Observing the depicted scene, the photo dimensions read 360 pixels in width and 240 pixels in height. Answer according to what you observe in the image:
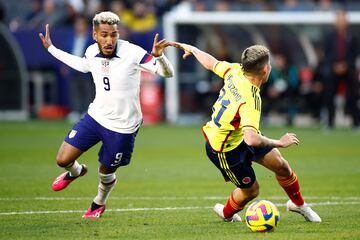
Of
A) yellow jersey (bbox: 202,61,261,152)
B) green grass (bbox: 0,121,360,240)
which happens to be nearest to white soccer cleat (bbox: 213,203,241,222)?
green grass (bbox: 0,121,360,240)

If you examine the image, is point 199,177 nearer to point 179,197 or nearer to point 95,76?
point 179,197

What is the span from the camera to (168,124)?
2894 centimetres

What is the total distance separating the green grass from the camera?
386 inches

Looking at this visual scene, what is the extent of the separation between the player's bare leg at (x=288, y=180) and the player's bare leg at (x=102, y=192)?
1.81 m

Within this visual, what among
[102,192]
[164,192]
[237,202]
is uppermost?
[237,202]

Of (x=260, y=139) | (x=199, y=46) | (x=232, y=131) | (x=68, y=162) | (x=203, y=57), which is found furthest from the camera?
(x=199, y=46)

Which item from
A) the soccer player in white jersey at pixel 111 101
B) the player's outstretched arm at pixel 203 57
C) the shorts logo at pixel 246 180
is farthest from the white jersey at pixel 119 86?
the shorts logo at pixel 246 180

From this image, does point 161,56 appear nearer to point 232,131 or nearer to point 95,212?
point 232,131

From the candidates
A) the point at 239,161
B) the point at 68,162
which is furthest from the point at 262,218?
the point at 68,162

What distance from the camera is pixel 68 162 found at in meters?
10.9

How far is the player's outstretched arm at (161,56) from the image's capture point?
1047 cm

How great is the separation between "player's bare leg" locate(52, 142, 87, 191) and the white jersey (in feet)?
1.45

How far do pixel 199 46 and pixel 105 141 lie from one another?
1865 centimetres

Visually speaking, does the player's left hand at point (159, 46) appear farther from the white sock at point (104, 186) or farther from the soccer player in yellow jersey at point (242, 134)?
the white sock at point (104, 186)
